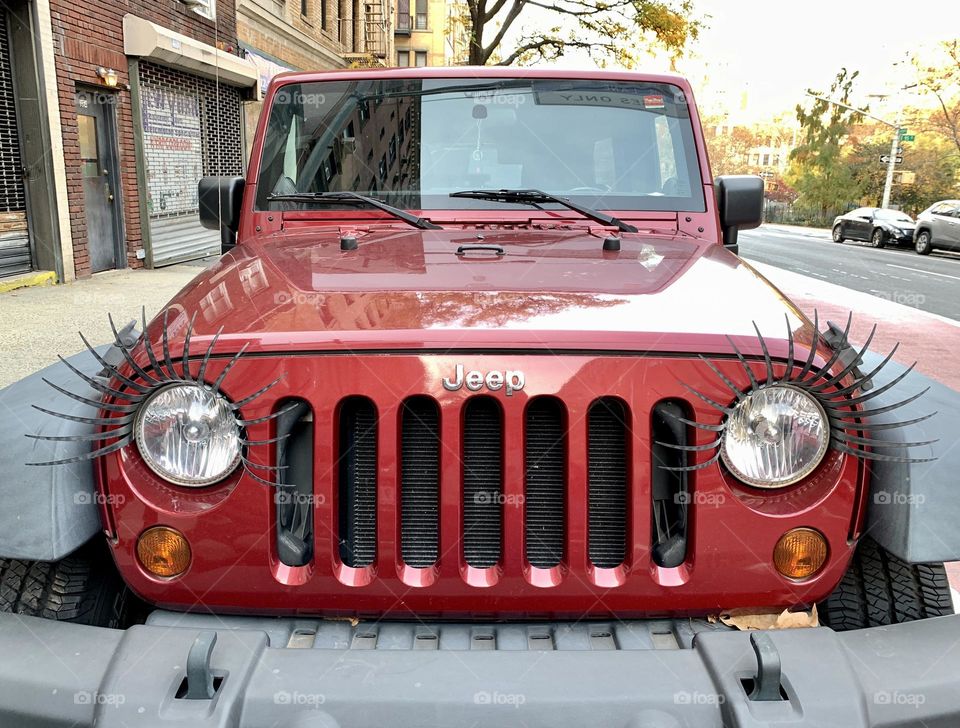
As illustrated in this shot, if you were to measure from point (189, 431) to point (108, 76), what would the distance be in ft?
38.9

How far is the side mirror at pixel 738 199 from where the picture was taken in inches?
132

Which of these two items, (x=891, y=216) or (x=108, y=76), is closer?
(x=108, y=76)

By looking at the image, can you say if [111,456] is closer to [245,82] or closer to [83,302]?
[83,302]

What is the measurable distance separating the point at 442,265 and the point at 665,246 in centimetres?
89

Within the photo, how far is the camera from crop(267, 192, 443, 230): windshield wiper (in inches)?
121

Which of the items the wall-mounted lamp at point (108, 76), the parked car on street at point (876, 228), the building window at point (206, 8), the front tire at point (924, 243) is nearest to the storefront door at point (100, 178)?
the wall-mounted lamp at point (108, 76)

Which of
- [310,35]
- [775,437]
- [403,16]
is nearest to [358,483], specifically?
[775,437]

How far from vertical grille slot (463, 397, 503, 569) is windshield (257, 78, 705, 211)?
153cm

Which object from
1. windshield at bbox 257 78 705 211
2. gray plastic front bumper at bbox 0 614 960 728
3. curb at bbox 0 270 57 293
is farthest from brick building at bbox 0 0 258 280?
gray plastic front bumper at bbox 0 614 960 728

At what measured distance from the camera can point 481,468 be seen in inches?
71.4

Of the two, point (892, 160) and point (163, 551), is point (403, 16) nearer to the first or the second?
point (892, 160)

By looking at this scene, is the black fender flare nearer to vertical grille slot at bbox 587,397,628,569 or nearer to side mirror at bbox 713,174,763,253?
vertical grille slot at bbox 587,397,628,569

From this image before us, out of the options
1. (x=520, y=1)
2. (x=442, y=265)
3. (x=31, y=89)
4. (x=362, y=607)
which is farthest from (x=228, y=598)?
(x=520, y=1)

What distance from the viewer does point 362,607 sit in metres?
1.83
